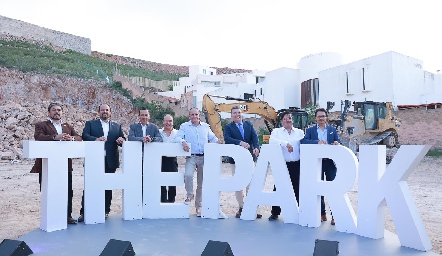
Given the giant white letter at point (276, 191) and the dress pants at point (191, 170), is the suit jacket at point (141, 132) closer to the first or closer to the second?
the dress pants at point (191, 170)

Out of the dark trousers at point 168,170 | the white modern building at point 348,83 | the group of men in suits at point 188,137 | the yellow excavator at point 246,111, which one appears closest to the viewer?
the group of men in suits at point 188,137

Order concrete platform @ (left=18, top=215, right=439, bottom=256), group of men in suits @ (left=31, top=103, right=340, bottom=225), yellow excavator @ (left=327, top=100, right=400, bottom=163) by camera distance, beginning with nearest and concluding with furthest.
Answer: concrete platform @ (left=18, top=215, right=439, bottom=256) < group of men in suits @ (left=31, top=103, right=340, bottom=225) < yellow excavator @ (left=327, top=100, right=400, bottom=163)

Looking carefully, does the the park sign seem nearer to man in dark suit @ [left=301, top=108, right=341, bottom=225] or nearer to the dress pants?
the dress pants

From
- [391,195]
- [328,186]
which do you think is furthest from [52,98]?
[391,195]

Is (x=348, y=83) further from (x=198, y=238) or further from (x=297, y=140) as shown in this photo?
(x=198, y=238)

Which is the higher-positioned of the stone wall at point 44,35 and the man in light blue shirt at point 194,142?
the stone wall at point 44,35

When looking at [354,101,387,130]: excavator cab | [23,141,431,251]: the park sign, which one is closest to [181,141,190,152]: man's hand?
[23,141,431,251]: the park sign

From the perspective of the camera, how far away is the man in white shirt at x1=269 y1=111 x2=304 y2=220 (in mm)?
6727

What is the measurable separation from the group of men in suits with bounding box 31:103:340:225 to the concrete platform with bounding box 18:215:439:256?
587 mm

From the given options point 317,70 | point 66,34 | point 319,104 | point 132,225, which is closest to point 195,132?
point 132,225

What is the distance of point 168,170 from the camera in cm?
726

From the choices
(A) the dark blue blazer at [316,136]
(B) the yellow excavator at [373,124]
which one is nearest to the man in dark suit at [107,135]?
(A) the dark blue blazer at [316,136]

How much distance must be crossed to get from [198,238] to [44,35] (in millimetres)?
60776

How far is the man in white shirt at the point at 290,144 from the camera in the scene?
6727mm
